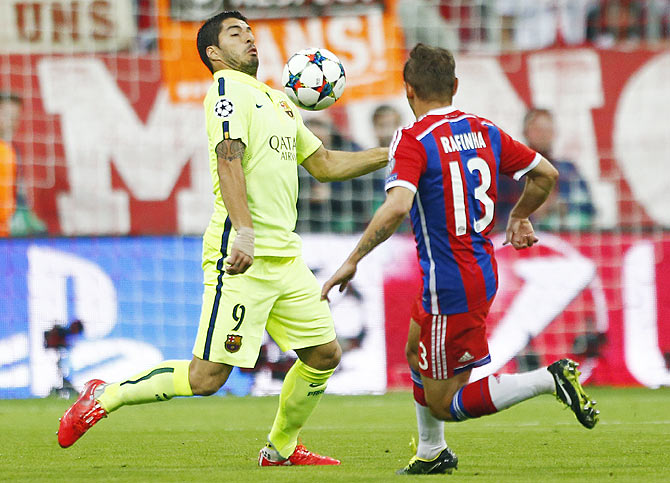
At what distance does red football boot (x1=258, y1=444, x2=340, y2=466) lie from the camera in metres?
5.65

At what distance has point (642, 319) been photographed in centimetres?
988

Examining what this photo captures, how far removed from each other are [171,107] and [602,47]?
16.3 feet

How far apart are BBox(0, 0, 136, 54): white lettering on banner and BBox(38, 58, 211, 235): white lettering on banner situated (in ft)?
A: 1.26

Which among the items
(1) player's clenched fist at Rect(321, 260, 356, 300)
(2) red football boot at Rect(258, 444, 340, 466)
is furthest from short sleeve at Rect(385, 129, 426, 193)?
(2) red football boot at Rect(258, 444, 340, 466)

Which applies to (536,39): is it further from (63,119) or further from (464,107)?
(63,119)

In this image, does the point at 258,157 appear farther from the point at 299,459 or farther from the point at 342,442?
the point at 342,442

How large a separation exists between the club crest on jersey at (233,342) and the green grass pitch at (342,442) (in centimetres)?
55

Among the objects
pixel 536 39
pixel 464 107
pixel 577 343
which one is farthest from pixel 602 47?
pixel 577 343

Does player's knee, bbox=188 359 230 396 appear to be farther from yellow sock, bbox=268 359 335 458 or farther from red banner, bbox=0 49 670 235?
red banner, bbox=0 49 670 235

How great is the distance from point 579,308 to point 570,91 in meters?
4.23

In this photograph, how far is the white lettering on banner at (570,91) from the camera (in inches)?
523

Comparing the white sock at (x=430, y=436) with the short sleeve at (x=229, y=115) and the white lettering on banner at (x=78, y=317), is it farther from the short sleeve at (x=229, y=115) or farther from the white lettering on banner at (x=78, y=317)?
the white lettering on banner at (x=78, y=317)

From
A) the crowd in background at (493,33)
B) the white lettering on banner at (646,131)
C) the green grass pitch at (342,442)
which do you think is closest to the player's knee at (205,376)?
the green grass pitch at (342,442)

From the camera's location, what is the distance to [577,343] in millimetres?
9945
